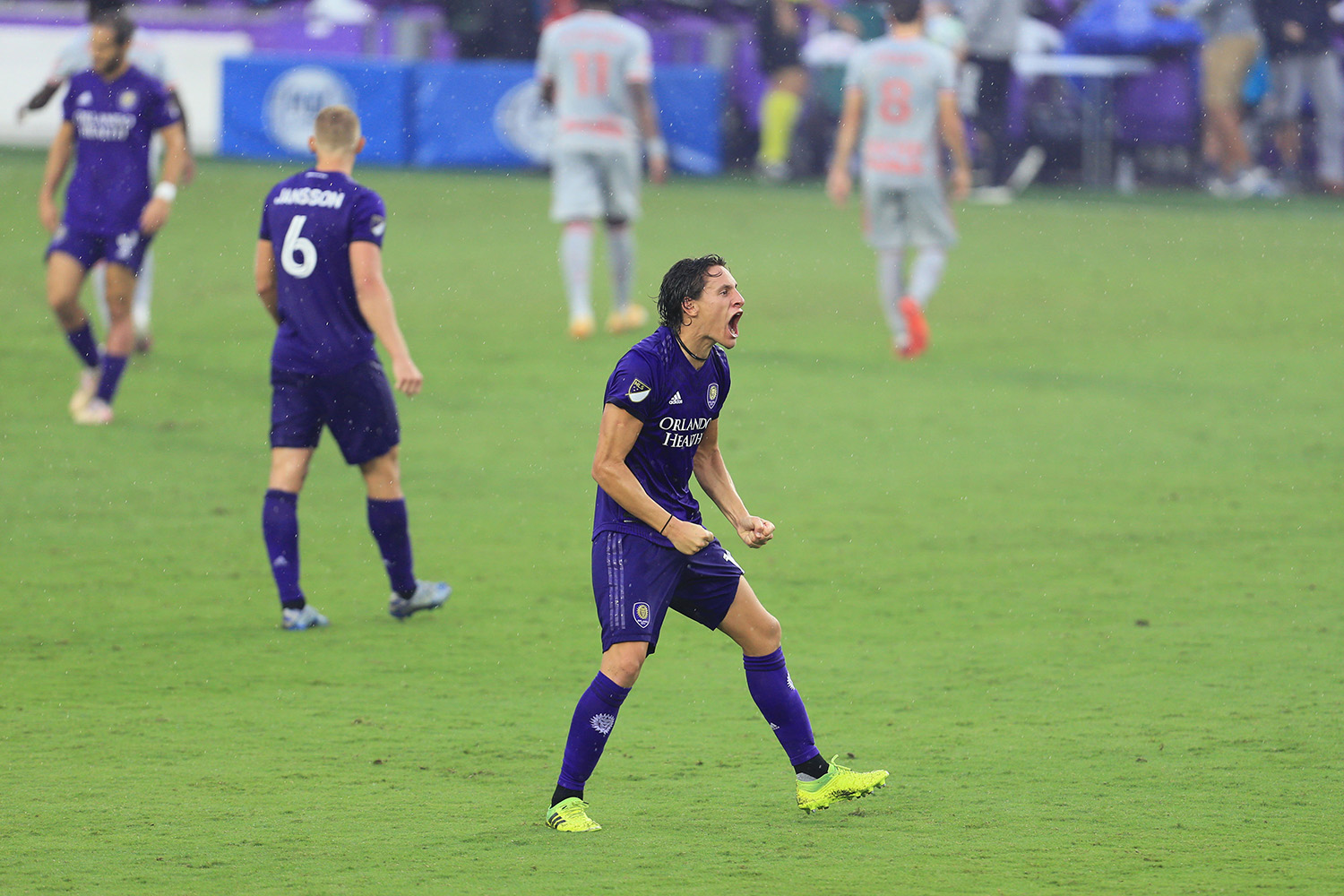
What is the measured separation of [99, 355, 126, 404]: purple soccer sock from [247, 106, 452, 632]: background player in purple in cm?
402

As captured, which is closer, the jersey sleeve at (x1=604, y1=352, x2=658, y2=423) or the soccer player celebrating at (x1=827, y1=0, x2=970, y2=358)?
the jersey sleeve at (x1=604, y1=352, x2=658, y2=423)

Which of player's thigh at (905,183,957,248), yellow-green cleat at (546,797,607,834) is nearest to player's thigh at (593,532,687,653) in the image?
yellow-green cleat at (546,797,607,834)

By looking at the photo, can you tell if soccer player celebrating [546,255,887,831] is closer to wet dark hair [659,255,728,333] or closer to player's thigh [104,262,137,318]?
wet dark hair [659,255,728,333]

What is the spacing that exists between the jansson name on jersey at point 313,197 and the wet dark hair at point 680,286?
2.46 m

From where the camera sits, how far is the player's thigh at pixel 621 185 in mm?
14328

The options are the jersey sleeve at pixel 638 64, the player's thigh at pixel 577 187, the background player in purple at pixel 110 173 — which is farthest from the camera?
the jersey sleeve at pixel 638 64

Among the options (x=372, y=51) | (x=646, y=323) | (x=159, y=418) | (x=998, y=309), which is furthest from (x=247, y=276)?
(x=372, y=51)

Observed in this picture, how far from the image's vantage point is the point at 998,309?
15.8 m

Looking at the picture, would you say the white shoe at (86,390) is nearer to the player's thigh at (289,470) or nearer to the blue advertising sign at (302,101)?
the player's thigh at (289,470)

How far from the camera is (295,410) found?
7344mm

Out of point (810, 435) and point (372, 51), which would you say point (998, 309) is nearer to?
point (810, 435)

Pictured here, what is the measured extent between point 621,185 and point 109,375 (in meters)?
4.68

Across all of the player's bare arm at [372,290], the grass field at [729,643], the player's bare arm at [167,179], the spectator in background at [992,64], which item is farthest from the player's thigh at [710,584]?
the spectator in background at [992,64]

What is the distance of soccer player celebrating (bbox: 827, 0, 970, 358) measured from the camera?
1363 centimetres
